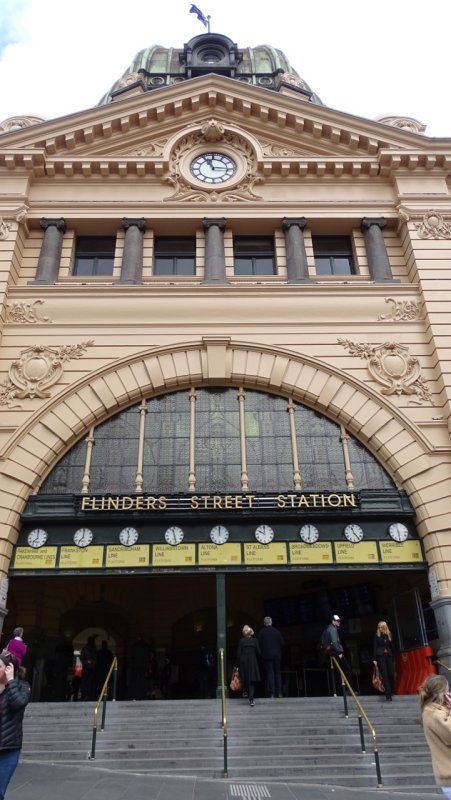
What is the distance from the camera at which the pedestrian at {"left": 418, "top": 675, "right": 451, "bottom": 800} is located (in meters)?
5.48

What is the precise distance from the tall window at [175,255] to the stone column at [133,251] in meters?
0.87

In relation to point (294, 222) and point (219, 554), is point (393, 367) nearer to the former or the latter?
point (294, 222)

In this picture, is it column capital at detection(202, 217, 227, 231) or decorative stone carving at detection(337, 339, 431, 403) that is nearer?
decorative stone carving at detection(337, 339, 431, 403)

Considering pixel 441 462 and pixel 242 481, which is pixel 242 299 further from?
pixel 441 462

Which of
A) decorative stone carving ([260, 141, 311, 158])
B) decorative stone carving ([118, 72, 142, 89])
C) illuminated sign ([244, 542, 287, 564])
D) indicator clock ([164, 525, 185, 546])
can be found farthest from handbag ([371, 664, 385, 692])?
decorative stone carving ([118, 72, 142, 89])

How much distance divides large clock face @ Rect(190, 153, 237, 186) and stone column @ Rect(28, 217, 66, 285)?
19.4 ft

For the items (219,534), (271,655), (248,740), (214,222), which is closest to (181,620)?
(219,534)

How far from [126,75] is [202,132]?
66.2 ft

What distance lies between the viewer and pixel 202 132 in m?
24.7

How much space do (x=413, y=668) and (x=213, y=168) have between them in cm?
1972

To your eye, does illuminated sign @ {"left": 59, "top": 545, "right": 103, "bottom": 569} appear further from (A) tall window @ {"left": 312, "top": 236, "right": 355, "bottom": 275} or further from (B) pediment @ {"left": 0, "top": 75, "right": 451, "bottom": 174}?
(B) pediment @ {"left": 0, "top": 75, "right": 451, "bottom": 174}

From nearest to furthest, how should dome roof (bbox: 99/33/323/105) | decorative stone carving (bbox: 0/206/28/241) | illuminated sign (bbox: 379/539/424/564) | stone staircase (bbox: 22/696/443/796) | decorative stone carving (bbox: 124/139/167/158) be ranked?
stone staircase (bbox: 22/696/443/796), illuminated sign (bbox: 379/539/424/564), decorative stone carving (bbox: 0/206/28/241), decorative stone carving (bbox: 124/139/167/158), dome roof (bbox: 99/33/323/105)

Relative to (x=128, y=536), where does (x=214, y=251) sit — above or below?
above

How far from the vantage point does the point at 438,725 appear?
18.2 feet
